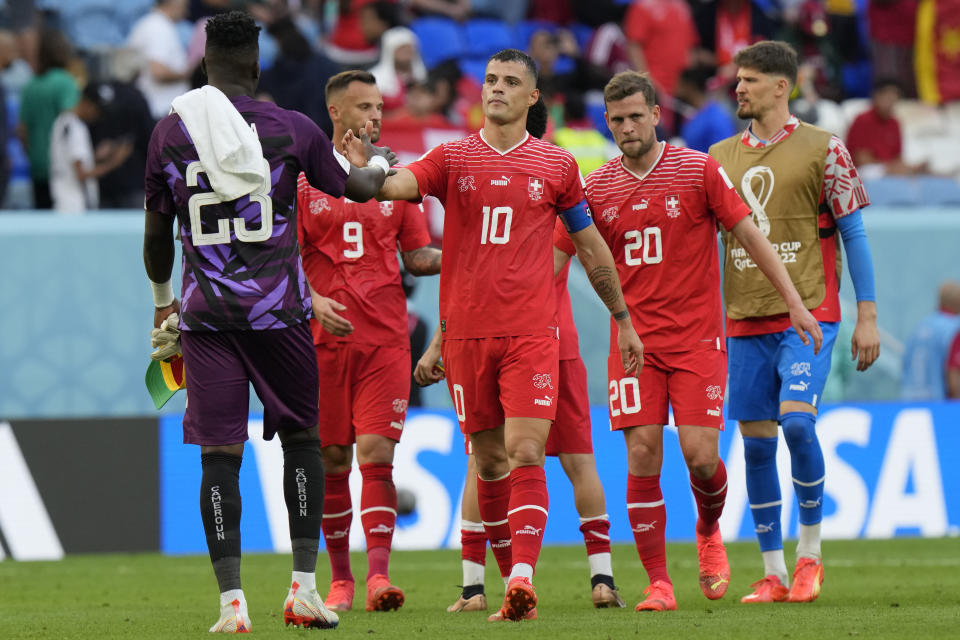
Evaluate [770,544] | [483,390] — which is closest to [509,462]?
[483,390]

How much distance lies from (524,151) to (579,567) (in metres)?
4.53

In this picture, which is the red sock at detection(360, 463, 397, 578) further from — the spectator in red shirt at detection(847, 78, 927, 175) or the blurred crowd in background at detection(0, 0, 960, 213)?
the spectator in red shirt at detection(847, 78, 927, 175)

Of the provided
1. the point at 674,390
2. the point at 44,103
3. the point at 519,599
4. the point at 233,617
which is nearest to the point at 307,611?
the point at 233,617

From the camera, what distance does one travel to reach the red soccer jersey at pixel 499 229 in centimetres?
705

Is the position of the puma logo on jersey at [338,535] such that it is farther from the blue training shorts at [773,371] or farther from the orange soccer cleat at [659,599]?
the blue training shorts at [773,371]

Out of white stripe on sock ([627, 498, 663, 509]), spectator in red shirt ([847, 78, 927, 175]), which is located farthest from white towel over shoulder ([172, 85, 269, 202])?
spectator in red shirt ([847, 78, 927, 175])

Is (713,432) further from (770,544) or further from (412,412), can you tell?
(412,412)

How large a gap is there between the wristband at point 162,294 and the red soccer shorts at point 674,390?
88.2 inches

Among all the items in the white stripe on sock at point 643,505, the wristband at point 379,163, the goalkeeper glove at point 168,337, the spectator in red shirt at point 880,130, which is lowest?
the white stripe on sock at point 643,505

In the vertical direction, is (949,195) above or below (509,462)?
above

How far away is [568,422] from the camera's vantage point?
8.03 meters

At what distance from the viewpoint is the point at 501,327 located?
7043 millimetres

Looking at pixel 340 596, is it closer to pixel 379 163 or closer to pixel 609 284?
pixel 609 284

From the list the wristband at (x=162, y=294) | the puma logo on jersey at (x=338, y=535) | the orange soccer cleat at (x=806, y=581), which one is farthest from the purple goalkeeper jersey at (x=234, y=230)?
the orange soccer cleat at (x=806, y=581)
